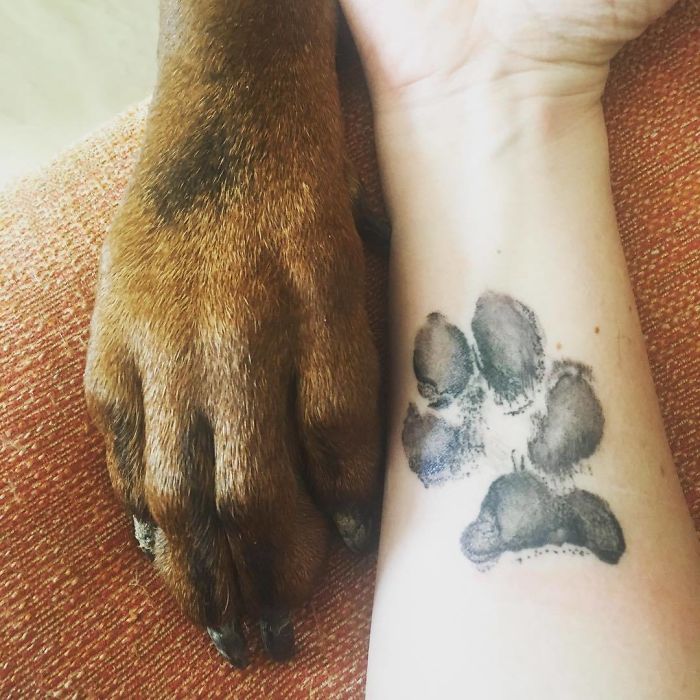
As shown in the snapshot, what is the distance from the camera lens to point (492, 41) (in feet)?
2.47

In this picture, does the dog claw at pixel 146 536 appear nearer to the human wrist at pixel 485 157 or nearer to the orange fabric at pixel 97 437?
the orange fabric at pixel 97 437

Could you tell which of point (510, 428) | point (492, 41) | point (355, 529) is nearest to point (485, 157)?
point (492, 41)

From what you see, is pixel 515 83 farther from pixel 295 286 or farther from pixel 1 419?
pixel 1 419

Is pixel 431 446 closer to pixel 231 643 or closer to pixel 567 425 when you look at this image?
pixel 567 425

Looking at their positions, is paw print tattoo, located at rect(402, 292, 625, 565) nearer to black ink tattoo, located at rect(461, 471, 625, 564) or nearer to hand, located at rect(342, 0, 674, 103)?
black ink tattoo, located at rect(461, 471, 625, 564)

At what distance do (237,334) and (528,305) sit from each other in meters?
0.26

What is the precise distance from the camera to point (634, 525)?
1.91 ft

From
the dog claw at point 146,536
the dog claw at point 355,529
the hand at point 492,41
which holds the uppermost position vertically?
the hand at point 492,41

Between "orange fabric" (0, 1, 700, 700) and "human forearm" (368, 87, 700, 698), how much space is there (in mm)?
44

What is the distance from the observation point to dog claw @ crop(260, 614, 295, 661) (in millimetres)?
617

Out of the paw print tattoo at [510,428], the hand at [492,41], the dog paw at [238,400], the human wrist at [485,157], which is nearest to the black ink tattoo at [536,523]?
the paw print tattoo at [510,428]

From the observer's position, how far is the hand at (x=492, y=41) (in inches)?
28.5

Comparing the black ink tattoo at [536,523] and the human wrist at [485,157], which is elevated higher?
the human wrist at [485,157]

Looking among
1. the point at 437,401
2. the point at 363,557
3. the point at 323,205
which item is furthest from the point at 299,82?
the point at 363,557
